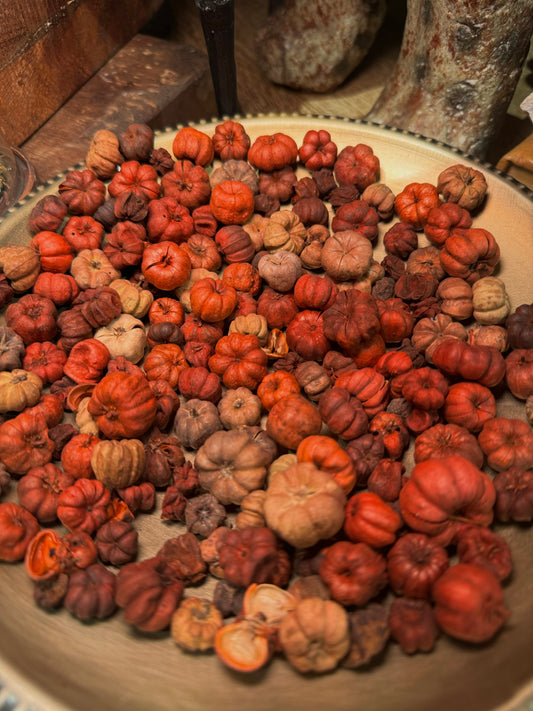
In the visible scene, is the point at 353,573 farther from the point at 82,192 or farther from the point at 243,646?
the point at 82,192

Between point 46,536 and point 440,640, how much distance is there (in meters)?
1.29

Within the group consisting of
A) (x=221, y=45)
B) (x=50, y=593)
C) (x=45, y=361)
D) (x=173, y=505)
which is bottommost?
(x=50, y=593)

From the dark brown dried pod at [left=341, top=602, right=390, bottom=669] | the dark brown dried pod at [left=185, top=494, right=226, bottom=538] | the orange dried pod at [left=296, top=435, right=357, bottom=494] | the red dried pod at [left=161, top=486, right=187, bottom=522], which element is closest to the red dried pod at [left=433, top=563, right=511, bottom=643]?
the dark brown dried pod at [left=341, top=602, right=390, bottom=669]

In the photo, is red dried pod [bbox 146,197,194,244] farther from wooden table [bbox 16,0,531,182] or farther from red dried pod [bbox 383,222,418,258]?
wooden table [bbox 16,0,531,182]

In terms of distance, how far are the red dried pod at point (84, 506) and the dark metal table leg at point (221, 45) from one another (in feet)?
8.65

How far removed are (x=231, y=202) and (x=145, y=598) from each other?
5.72 feet

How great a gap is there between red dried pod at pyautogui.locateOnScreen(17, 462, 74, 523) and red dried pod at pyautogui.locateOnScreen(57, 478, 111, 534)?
4cm

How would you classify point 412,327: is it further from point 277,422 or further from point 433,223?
point 277,422

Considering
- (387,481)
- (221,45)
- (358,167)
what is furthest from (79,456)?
(221,45)

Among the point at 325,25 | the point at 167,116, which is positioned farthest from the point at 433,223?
the point at 325,25

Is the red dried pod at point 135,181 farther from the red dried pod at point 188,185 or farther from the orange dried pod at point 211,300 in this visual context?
the orange dried pod at point 211,300

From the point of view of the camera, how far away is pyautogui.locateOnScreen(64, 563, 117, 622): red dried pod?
195cm

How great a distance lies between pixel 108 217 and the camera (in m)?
2.94

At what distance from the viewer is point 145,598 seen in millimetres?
1928
